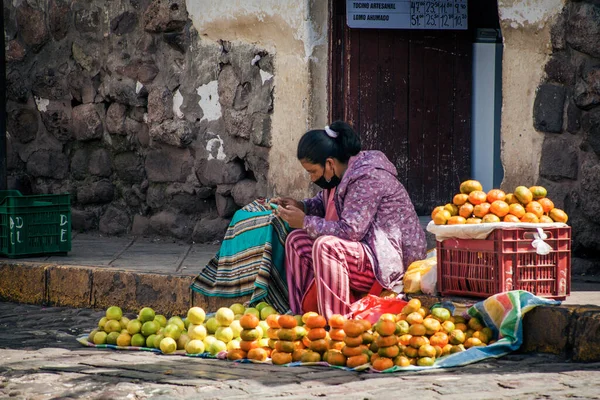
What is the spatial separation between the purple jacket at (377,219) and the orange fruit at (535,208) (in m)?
0.70

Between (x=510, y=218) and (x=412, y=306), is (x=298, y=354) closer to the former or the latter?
(x=412, y=306)

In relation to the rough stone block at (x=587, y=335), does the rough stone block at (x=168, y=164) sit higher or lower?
higher

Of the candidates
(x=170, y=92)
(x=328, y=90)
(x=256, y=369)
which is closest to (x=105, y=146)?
(x=170, y=92)

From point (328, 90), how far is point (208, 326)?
2686 mm

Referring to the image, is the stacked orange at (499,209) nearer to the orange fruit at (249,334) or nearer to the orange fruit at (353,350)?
the orange fruit at (353,350)

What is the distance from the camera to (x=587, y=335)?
5027 millimetres

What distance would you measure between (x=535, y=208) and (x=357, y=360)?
128cm

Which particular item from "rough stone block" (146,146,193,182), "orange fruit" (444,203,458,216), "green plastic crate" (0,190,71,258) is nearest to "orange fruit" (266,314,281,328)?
"orange fruit" (444,203,458,216)

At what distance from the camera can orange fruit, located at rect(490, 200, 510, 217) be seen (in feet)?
17.9

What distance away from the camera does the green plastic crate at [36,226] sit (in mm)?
7594

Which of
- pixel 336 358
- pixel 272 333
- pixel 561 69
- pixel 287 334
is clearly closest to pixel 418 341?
pixel 336 358

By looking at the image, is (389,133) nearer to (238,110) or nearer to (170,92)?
(238,110)

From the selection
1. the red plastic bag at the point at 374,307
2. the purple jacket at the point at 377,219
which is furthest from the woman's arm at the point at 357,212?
the red plastic bag at the point at 374,307

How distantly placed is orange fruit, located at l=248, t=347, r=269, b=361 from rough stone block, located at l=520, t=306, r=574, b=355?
1.28 meters
